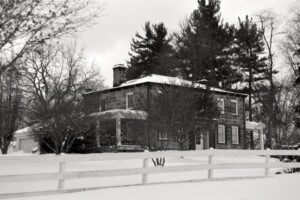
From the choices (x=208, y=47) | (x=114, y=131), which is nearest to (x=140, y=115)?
(x=114, y=131)

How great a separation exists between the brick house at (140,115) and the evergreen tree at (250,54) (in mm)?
12117

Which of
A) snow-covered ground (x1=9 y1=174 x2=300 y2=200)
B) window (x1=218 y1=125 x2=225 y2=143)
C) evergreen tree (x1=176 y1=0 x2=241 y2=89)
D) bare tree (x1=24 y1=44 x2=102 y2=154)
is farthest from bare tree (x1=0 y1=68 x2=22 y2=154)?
snow-covered ground (x1=9 y1=174 x2=300 y2=200)

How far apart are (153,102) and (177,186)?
12602 millimetres

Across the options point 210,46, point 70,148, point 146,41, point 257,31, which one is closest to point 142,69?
point 146,41

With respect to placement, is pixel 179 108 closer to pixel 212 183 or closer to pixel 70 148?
pixel 70 148

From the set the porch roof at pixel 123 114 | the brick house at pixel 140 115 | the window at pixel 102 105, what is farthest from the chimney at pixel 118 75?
the porch roof at pixel 123 114

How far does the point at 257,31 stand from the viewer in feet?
174

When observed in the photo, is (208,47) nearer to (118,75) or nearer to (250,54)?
(250,54)

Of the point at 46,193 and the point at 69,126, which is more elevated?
the point at 69,126

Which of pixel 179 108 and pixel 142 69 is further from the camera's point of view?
pixel 142 69

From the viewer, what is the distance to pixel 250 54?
52906 millimetres

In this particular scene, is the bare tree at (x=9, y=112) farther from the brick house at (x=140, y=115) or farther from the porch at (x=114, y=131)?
the porch at (x=114, y=131)

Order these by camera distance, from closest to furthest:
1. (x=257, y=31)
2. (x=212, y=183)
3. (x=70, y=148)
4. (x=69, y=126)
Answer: (x=212, y=183)
(x=69, y=126)
(x=70, y=148)
(x=257, y=31)

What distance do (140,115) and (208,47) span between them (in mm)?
25894
